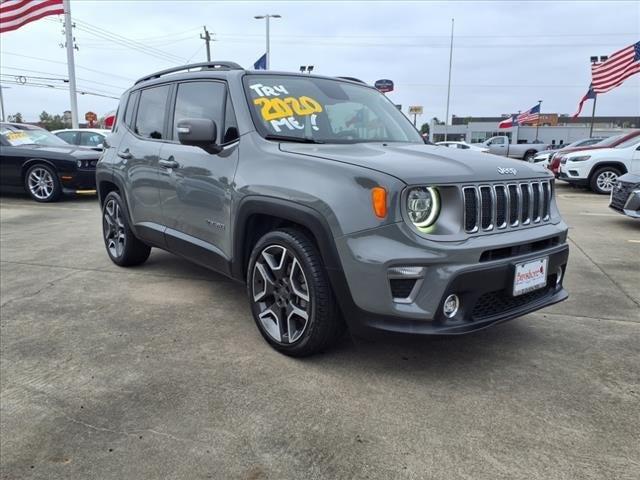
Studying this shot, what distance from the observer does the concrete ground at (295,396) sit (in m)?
2.18

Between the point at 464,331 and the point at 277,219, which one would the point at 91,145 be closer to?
the point at 277,219

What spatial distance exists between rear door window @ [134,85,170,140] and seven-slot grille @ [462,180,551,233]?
2.79 meters

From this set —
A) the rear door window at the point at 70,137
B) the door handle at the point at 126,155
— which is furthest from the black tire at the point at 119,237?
the rear door window at the point at 70,137

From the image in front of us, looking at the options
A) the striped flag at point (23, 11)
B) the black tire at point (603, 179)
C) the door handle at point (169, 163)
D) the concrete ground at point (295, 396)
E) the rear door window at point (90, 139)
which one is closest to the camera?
the concrete ground at point (295, 396)

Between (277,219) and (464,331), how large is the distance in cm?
135

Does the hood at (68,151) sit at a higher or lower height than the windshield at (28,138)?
lower

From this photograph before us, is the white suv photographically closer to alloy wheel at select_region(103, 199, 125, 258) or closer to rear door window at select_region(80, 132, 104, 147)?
alloy wheel at select_region(103, 199, 125, 258)

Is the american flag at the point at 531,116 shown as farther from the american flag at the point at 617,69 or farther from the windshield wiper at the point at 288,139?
the windshield wiper at the point at 288,139

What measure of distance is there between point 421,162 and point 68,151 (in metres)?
9.49

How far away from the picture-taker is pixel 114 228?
5305 millimetres

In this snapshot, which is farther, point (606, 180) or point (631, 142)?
point (606, 180)

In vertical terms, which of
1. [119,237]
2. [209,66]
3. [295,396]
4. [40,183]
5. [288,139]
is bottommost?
[295,396]

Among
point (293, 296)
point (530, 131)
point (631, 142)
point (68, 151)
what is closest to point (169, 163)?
point (293, 296)

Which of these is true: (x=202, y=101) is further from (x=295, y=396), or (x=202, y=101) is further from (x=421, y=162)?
(x=295, y=396)
